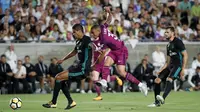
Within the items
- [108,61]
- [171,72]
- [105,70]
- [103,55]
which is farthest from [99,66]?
[171,72]

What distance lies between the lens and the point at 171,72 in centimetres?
1672

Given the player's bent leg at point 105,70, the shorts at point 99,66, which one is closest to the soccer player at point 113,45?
the player's bent leg at point 105,70

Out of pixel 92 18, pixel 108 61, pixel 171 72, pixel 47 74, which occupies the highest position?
pixel 92 18

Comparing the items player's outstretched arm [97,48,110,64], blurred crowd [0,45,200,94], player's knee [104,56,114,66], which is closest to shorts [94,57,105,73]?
player's outstretched arm [97,48,110,64]

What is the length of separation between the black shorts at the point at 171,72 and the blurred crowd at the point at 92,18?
11398mm

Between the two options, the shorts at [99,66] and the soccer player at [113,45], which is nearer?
the soccer player at [113,45]

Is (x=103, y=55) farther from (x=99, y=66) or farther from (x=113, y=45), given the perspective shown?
(x=113, y=45)

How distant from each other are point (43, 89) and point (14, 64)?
5.48ft

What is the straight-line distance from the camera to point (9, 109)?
1619 centimetres

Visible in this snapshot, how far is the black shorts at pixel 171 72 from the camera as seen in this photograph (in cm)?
1667

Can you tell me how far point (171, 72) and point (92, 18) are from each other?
12372mm

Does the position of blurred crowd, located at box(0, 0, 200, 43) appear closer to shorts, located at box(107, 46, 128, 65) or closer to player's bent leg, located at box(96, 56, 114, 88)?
player's bent leg, located at box(96, 56, 114, 88)

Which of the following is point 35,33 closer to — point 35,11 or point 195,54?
point 35,11

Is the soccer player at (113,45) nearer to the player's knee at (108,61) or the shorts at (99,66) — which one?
the player's knee at (108,61)
